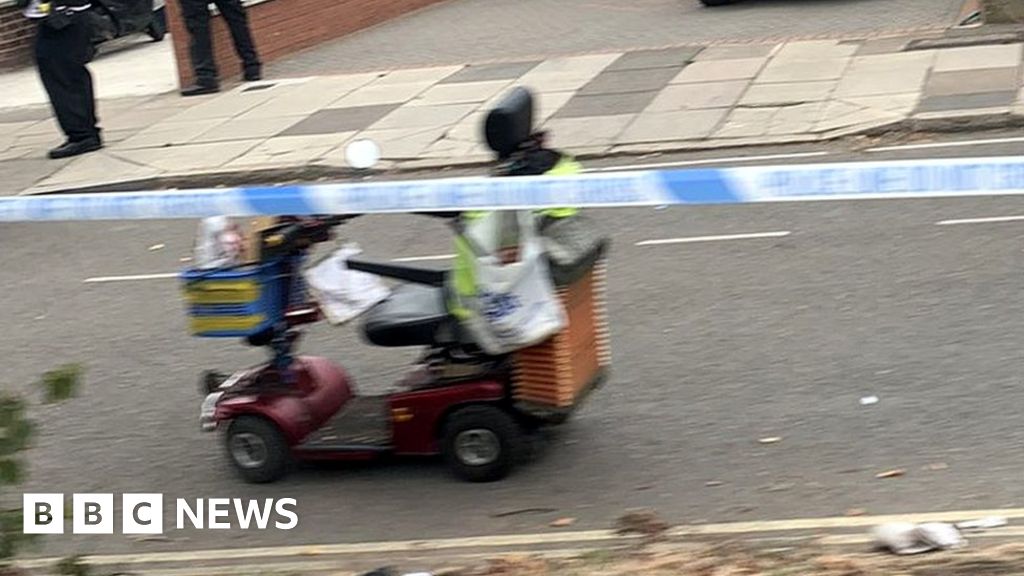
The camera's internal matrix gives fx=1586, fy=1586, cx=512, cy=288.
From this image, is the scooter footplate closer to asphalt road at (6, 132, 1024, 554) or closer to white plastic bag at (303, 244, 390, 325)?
asphalt road at (6, 132, 1024, 554)

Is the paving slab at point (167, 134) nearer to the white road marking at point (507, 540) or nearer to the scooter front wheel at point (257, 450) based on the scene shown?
the scooter front wheel at point (257, 450)

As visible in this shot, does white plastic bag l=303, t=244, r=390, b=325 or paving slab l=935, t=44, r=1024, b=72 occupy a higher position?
white plastic bag l=303, t=244, r=390, b=325

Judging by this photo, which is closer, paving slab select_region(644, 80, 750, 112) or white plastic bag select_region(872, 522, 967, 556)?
white plastic bag select_region(872, 522, 967, 556)

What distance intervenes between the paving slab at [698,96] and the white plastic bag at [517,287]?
7955 millimetres

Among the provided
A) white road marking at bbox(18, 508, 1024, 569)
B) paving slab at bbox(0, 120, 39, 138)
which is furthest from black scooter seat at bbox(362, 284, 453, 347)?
paving slab at bbox(0, 120, 39, 138)

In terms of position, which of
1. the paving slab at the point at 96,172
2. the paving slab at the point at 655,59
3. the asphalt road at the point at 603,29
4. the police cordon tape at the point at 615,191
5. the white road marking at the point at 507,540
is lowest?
the asphalt road at the point at 603,29

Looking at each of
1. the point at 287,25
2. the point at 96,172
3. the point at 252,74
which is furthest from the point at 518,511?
the point at 287,25

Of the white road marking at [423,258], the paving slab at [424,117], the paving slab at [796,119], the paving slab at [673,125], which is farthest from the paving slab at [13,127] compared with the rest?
the paving slab at [796,119]

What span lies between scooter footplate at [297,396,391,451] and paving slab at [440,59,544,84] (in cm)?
978

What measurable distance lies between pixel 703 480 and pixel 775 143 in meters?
6.40

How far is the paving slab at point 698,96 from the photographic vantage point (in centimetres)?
1364

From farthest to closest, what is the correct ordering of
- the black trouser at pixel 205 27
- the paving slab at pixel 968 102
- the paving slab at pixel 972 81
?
1. the black trouser at pixel 205 27
2. the paving slab at pixel 972 81
3. the paving slab at pixel 968 102

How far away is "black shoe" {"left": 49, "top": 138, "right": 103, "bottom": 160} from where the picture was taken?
49.0ft

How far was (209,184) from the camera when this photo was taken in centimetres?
1323
